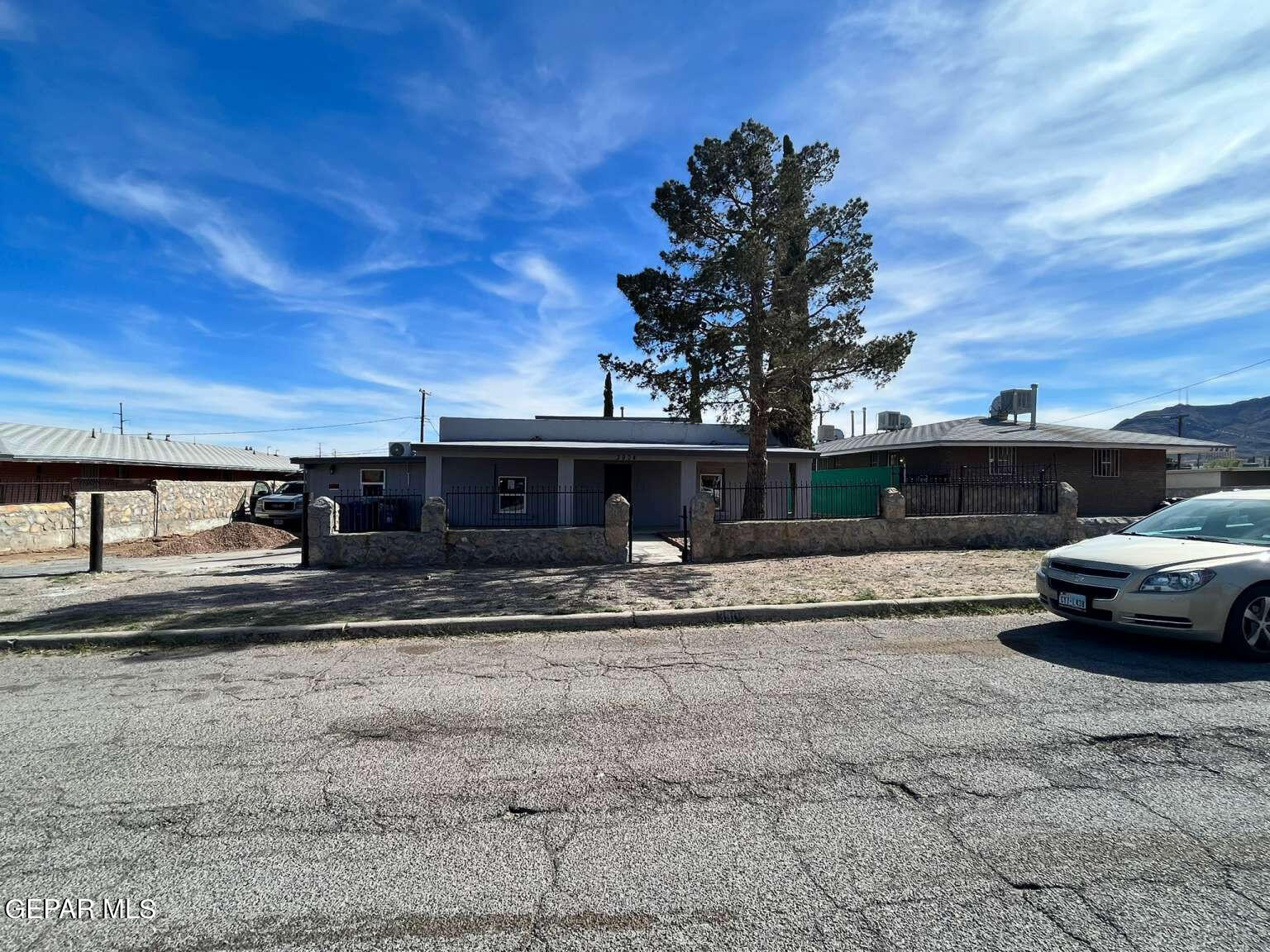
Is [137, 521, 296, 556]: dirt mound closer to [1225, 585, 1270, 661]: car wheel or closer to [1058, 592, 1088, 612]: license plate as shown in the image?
[1058, 592, 1088, 612]: license plate

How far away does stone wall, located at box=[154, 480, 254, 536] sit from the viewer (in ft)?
68.9

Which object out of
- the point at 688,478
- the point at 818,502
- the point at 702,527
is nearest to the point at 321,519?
the point at 702,527

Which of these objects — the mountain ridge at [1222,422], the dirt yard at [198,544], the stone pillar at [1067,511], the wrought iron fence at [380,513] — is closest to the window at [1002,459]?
the stone pillar at [1067,511]

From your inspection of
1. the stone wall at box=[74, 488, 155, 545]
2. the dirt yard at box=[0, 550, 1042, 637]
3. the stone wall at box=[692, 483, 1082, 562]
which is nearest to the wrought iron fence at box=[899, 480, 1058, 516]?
the stone wall at box=[692, 483, 1082, 562]

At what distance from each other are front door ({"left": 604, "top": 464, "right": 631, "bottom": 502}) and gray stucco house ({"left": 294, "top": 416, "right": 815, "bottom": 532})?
29mm

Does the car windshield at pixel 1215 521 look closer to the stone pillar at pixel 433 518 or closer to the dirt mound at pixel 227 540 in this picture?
the stone pillar at pixel 433 518

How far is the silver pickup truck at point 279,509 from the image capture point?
2542 cm

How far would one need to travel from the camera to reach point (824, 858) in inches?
113

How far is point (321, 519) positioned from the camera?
1225 cm

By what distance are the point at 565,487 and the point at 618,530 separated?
28.9ft

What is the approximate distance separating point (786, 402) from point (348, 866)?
1452 centimetres

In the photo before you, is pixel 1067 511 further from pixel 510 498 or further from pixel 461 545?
pixel 510 498

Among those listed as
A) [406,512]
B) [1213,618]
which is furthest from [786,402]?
[406,512]

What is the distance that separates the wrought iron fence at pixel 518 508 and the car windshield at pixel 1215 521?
14817mm
